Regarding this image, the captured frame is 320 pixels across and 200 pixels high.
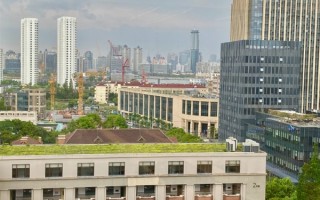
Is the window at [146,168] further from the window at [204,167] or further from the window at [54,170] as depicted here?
the window at [54,170]

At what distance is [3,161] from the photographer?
5758 millimetres

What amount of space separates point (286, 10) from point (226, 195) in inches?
606

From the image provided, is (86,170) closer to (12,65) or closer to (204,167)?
(204,167)

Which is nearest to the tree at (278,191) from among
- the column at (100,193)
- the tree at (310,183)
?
the tree at (310,183)

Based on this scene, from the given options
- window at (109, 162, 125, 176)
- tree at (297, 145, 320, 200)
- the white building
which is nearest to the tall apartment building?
tree at (297, 145, 320, 200)

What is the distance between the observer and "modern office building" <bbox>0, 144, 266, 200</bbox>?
19.2 ft

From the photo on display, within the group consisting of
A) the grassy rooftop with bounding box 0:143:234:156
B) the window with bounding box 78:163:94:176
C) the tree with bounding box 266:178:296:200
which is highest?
the grassy rooftop with bounding box 0:143:234:156

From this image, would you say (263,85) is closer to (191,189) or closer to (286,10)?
(286,10)

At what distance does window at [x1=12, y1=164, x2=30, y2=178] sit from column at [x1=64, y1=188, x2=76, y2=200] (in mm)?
429

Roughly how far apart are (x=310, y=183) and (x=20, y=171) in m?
3.97

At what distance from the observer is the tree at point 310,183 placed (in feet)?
24.7

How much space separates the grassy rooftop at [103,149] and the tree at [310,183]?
1489 mm

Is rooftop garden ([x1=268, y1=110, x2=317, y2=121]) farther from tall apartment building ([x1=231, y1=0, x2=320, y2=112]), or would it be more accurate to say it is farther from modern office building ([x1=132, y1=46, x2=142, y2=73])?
modern office building ([x1=132, y1=46, x2=142, y2=73])

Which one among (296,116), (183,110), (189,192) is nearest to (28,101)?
(183,110)
